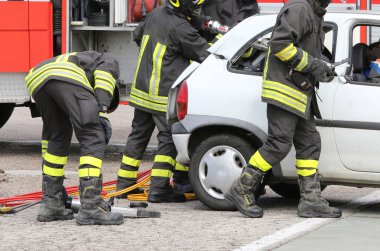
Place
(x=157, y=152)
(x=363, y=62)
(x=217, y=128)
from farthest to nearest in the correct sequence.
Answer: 1. (x=157, y=152)
2. (x=363, y=62)
3. (x=217, y=128)

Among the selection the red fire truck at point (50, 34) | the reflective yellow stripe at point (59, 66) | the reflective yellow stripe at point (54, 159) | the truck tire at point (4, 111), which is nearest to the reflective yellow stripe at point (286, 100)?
the reflective yellow stripe at point (59, 66)

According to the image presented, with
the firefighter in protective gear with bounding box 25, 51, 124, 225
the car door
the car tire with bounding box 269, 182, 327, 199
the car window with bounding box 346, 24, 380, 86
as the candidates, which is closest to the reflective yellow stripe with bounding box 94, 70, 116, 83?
the firefighter in protective gear with bounding box 25, 51, 124, 225

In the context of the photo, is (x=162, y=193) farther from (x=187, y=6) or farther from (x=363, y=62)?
(x=363, y=62)

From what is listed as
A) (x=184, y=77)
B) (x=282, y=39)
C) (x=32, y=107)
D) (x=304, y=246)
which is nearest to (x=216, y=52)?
(x=184, y=77)

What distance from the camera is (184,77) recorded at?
8914 millimetres

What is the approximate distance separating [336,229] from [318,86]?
3.64 ft

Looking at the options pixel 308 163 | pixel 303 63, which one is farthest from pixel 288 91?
pixel 308 163

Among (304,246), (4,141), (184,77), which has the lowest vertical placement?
(4,141)

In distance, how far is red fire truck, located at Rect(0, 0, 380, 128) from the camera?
1214 centimetres

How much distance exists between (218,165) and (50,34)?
414 cm

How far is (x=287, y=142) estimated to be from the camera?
27.1 feet

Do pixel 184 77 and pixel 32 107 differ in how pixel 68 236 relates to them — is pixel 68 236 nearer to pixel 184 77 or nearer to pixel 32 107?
pixel 184 77

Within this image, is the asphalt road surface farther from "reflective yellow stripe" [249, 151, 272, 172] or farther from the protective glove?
the protective glove

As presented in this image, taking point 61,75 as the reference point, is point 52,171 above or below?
below
